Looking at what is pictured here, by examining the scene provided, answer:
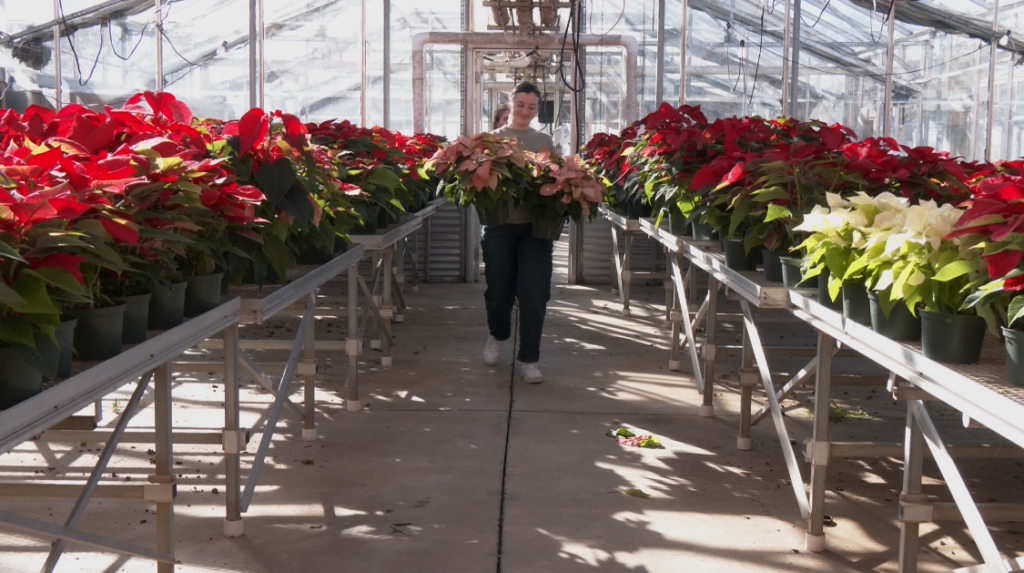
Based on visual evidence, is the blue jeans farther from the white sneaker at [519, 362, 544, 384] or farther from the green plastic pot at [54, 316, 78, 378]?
the green plastic pot at [54, 316, 78, 378]

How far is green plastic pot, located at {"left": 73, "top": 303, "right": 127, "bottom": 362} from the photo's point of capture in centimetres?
172

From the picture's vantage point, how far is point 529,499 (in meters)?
3.08

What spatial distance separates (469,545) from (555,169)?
2.12m

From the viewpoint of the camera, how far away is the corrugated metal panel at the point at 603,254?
8070mm

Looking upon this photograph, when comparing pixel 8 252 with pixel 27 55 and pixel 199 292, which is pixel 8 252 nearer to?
pixel 199 292

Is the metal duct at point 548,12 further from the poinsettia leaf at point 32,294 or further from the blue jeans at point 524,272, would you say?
the poinsettia leaf at point 32,294

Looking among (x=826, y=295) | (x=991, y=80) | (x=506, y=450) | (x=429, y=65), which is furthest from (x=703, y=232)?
(x=429, y=65)

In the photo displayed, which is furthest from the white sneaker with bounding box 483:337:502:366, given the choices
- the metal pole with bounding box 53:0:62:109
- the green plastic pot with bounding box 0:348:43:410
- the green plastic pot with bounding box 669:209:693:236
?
the green plastic pot with bounding box 0:348:43:410

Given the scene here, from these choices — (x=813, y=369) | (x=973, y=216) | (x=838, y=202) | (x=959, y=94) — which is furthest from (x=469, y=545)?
(x=959, y=94)

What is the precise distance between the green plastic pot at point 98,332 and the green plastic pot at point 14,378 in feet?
0.79

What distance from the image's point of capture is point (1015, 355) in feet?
5.41

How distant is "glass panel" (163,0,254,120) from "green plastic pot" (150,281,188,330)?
4.85 m

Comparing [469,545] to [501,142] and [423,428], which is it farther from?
[501,142]

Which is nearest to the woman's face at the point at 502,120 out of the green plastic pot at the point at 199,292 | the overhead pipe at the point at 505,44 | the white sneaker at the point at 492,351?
the overhead pipe at the point at 505,44
